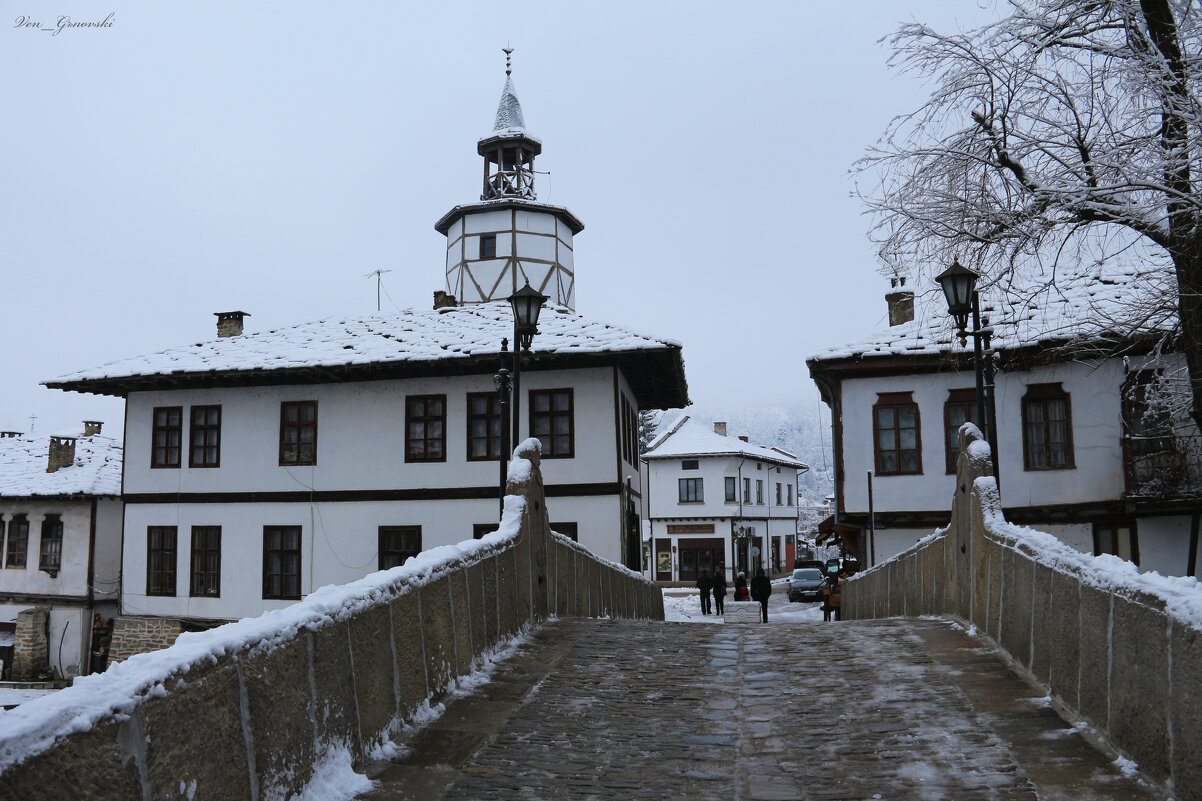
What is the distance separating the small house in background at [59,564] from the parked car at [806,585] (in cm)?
2515

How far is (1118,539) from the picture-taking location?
69.3ft

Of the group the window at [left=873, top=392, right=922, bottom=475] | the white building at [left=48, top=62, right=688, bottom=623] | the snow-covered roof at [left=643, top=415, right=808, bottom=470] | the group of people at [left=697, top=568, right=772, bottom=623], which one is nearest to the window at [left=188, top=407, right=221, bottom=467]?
the white building at [left=48, top=62, right=688, bottom=623]

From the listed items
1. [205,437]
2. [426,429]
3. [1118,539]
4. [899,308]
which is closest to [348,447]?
[426,429]

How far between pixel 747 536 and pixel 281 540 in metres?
33.6

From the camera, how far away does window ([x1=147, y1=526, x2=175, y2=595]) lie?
23.8 metres

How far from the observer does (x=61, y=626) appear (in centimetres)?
2902

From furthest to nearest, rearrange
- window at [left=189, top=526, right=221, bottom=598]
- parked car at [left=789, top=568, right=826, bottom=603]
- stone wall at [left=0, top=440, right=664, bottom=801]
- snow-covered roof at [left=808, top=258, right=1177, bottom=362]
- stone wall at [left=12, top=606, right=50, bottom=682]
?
1. parked car at [left=789, top=568, right=826, bottom=603]
2. stone wall at [left=12, top=606, right=50, bottom=682]
3. window at [left=189, top=526, right=221, bottom=598]
4. snow-covered roof at [left=808, top=258, right=1177, bottom=362]
5. stone wall at [left=0, top=440, right=664, bottom=801]

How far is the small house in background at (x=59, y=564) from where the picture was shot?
28.7m

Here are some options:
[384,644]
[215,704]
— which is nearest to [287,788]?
[215,704]

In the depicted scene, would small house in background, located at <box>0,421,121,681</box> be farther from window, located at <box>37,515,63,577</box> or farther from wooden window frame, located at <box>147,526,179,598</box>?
wooden window frame, located at <box>147,526,179,598</box>

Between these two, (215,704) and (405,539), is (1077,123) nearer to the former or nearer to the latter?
(215,704)

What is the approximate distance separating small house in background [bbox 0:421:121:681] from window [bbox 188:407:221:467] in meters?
7.72

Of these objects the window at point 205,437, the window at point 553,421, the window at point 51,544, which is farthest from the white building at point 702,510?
the window at point 205,437

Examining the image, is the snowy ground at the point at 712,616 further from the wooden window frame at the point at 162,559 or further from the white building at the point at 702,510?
the wooden window frame at the point at 162,559
